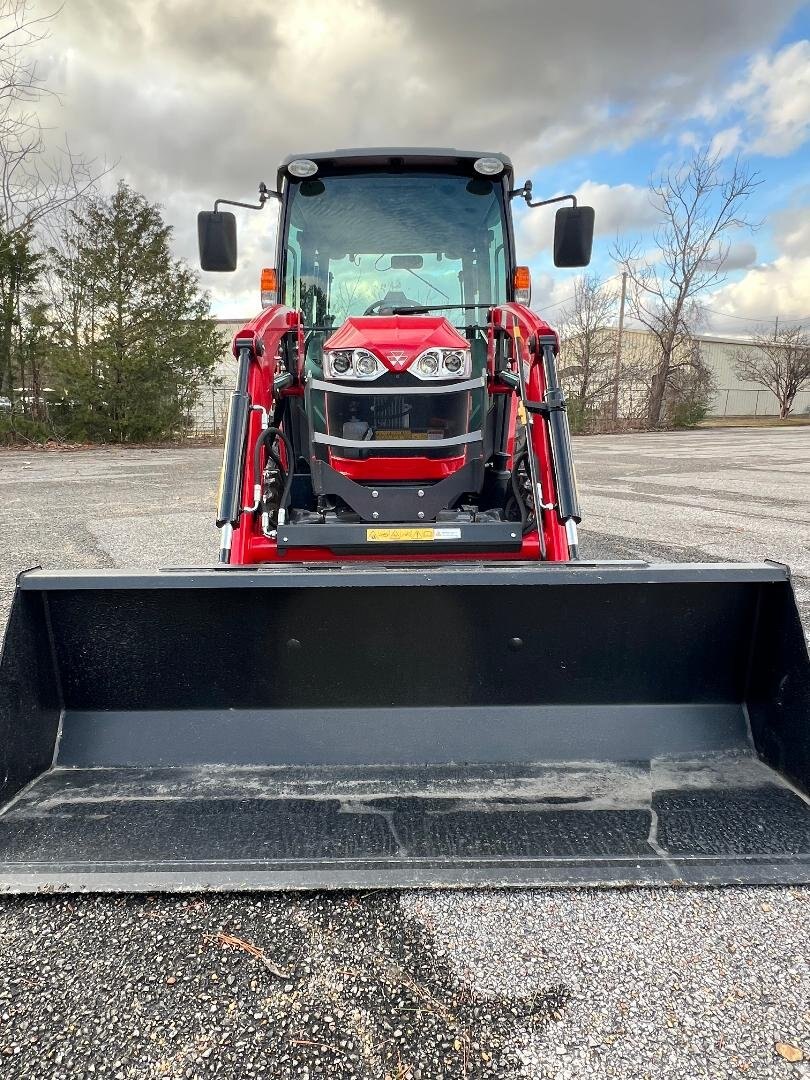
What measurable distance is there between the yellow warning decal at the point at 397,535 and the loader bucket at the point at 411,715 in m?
0.97

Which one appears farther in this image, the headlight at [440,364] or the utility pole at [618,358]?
the utility pole at [618,358]

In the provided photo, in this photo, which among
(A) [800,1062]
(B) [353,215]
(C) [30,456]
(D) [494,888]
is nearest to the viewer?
(A) [800,1062]

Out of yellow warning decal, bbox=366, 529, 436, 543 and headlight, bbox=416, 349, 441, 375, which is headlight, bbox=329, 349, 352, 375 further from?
yellow warning decal, bbox=366, 529, 436, 543

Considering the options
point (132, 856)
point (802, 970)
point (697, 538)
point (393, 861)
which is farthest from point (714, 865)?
point (697, 538)

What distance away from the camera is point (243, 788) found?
83.3 inches

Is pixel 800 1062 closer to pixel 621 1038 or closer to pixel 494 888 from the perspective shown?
pixel 621 1038

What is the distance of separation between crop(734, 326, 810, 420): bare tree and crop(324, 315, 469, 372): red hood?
5051cm

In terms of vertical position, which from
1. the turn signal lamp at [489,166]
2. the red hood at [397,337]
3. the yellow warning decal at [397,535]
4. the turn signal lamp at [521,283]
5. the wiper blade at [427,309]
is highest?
the turn signal lamp at [489,166]

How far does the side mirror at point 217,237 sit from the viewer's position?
13.6 ft

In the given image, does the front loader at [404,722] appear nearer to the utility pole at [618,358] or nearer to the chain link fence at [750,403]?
the utility pole at [618,358]

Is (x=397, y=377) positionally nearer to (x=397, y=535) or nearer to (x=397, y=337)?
(x=397, y=337)

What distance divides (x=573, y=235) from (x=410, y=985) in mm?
4017

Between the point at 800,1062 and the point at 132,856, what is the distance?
163 cm

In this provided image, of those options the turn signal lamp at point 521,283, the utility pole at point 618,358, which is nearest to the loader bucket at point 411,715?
the turn signal lamp at point 521,283
